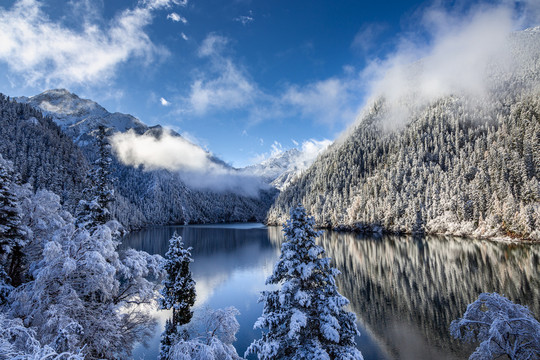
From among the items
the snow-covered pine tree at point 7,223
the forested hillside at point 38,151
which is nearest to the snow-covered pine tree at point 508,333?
the snow-covered pine tree at point 7,223

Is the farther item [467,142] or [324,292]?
[467,142]

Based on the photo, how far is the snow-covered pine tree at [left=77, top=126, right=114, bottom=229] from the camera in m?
16.4

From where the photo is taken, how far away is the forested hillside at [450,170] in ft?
257

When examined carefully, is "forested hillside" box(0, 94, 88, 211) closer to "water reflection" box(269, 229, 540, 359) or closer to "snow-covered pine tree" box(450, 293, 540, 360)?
"water reflection" box(269, 229, 540, 359)

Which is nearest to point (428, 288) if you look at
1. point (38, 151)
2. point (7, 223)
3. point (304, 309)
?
point (304, 309)

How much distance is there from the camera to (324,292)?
10.7 meters

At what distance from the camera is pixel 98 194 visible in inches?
674

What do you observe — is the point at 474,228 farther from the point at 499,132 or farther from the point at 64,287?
the point at 64,287

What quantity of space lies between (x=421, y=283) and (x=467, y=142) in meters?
123

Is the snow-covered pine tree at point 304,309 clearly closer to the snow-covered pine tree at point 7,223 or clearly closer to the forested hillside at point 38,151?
the snow-covered pine tree at point 7,223

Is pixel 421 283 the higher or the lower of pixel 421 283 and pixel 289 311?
the lower

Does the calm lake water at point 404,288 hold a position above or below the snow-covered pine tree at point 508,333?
below

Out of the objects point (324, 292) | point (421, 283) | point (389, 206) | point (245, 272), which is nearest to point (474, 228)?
point (389, 206)

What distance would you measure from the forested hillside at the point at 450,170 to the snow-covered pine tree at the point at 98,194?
56514mm
